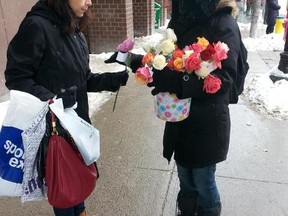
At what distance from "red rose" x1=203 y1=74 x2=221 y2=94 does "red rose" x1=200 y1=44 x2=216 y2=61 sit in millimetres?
99

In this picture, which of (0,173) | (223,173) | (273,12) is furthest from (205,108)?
(273,12)

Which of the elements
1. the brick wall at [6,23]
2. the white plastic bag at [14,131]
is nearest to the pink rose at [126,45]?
the white plastic bag at [14,131]

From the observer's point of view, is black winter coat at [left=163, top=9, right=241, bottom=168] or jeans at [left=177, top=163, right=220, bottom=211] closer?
black winter coat at [left=163, top=9, right=241, bottom=168]

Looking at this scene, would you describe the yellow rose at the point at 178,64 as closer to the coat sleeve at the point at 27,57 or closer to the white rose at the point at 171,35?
the white rose at the point at 171,35

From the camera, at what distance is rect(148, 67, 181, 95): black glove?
1.83m

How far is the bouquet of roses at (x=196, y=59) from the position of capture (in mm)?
1738

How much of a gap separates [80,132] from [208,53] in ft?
2.71

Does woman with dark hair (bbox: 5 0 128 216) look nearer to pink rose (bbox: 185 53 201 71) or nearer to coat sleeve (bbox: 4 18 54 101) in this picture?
coat sleeve (bbox: 4 18 54 101)

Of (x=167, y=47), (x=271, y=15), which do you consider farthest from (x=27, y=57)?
(x=271, y=15)

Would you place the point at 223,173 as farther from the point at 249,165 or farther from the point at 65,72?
the point at 65,72

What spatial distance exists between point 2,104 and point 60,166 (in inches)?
135

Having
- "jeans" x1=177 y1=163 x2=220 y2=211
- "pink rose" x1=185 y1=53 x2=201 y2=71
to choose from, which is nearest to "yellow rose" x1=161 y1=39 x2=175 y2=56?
"pink rose" x1=185 y1=53 x2=201 y2=71

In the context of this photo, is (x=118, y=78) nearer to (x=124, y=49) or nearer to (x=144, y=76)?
(x=124, y=49)

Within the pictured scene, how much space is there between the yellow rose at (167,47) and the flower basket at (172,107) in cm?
23
